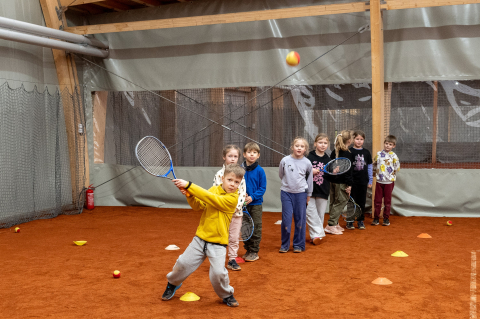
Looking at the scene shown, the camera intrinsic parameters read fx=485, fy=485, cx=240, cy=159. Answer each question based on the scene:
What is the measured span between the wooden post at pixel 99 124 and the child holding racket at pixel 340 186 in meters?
5.29

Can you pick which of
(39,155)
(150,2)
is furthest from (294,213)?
(150,2)

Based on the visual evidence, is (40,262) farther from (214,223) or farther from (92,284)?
(214,223)

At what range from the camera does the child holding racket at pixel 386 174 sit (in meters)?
7.29

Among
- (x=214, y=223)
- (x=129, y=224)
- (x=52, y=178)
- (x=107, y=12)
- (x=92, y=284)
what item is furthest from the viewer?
(x=107, y=12)

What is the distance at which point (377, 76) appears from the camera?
302 inches

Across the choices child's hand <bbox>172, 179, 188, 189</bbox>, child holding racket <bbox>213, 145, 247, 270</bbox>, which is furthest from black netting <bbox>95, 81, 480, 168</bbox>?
child's hand <bbox>172, 179, 188, 189</bbox>

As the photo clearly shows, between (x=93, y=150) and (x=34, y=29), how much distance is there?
285 cm

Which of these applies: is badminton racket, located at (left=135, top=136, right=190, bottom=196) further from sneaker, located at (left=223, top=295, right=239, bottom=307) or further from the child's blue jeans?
the child's blue jeans

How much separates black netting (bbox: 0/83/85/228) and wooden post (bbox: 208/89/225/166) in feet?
8.29

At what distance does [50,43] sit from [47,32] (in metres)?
0.19

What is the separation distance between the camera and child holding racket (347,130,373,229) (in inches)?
281

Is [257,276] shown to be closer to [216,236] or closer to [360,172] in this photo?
[216,236]

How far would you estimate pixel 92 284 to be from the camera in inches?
177

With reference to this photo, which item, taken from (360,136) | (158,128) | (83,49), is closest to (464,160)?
(360,136)
